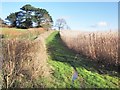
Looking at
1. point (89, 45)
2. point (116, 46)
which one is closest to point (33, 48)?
point (116, 46)

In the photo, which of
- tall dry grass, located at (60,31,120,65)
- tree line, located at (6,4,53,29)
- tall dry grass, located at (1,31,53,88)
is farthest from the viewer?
tree line, located at (6,4,53,29)

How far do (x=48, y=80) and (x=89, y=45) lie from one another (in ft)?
14.7

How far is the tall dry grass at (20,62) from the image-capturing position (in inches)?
240

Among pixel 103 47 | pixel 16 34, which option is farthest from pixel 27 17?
pixel 103 47

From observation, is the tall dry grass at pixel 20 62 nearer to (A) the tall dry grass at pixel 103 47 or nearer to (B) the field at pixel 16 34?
(B) the field at pixel 16 34

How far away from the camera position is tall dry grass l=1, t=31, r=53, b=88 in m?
6.09

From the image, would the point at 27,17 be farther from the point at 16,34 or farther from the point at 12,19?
the point at 16,34

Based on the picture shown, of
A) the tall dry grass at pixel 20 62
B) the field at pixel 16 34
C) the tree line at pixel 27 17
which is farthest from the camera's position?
the tree line at pixel 27 17

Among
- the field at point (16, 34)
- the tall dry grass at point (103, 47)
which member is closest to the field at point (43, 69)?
the tall dry grass at point (103, 47)

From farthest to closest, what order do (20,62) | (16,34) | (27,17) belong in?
(27,17)
(16,34)
(20,62)

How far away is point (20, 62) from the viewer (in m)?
→ 6.23

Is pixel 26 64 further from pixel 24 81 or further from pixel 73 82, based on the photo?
pixel 73 82

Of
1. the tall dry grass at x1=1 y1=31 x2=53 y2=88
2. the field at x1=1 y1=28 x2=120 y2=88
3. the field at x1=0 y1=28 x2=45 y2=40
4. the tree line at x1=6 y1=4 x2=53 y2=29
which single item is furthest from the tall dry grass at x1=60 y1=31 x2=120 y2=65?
the tree line at x1=6 y1=4 x2=53 y2=29

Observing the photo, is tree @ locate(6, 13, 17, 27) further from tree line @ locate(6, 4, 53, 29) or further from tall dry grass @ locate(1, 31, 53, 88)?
tall dry grass @ locate(1, 31, 53, 88)
